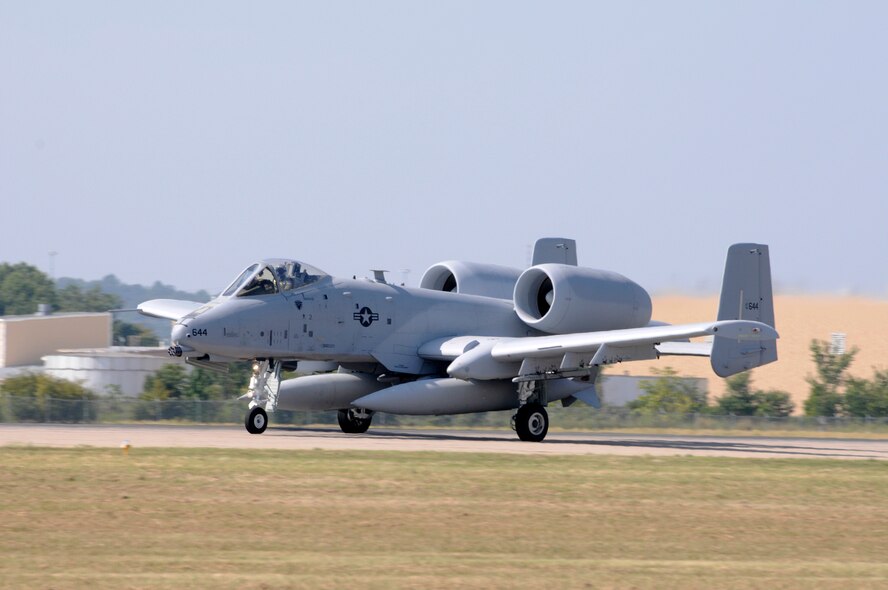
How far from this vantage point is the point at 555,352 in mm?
23953

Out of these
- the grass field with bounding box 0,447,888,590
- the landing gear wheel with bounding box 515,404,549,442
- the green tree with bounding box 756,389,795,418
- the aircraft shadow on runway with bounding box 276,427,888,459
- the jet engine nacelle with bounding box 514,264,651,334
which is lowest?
the grass field with bounding box 0,447,888,590

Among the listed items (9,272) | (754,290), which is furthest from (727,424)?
(9,272)

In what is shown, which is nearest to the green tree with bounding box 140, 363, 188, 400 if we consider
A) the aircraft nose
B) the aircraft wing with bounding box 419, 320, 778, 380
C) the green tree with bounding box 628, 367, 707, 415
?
the green tree with bounding box 628, 367, 707, 415

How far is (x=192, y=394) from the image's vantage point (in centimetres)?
4656

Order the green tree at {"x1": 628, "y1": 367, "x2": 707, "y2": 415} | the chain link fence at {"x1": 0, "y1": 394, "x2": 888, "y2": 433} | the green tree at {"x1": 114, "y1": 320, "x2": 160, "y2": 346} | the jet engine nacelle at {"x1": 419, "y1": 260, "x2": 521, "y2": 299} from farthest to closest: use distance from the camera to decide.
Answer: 1. the green tree at {"x1": 114, "y1": 320, "x2": 160, "y2": 346}
2. the green tree at {"x1": 628, "y1": 367, "x2": 707, "y2": 415}
3. the chain link fence at {"x1": 0, "y1": 394, "x2": 888, "y2": 433}
4. the jet engine nacelle at {"x1": 419, "y1": 260, "x2": 521, "y2": 299}

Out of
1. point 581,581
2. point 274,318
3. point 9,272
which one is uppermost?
point 9,272

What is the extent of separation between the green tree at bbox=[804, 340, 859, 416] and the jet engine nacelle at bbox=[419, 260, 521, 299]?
22118 mm

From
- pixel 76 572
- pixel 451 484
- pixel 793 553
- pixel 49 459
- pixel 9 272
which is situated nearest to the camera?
pixel 76 572

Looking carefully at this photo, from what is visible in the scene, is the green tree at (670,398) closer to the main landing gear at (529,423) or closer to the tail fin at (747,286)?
the tail fin at (747,286)

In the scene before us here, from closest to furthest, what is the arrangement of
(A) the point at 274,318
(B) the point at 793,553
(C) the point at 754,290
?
1. (B) the point at 793,553
2. (A) the point at 274,318
3. (C) the point at 754,290

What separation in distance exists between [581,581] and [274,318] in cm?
1492

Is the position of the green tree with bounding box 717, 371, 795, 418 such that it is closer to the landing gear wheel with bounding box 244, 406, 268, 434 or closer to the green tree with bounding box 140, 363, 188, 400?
the green tree with bounding box 140, 363, 188, 400

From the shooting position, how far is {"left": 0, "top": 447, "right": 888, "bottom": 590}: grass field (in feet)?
32.5

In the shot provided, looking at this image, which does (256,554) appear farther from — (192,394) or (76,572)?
(192,394)
